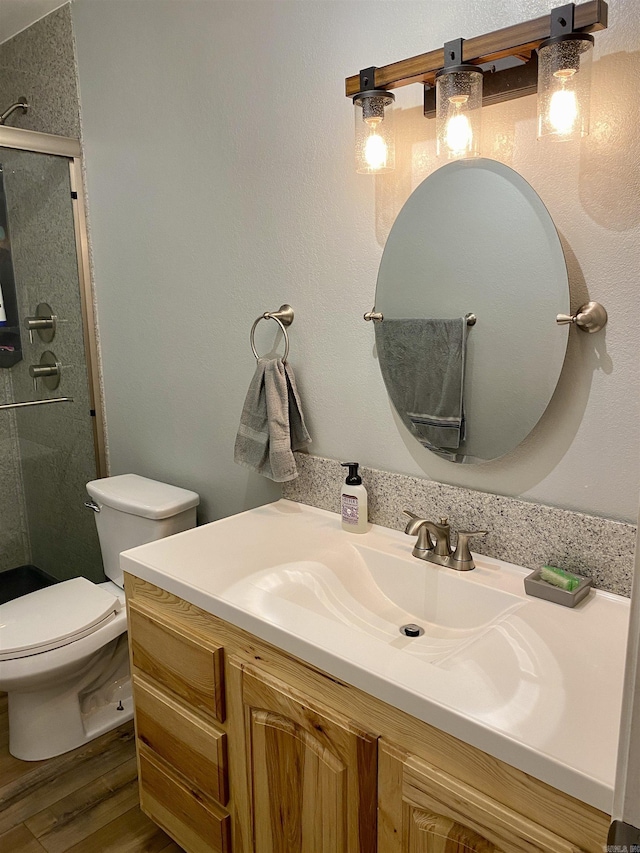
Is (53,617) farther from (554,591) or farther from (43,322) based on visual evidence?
(554,591)

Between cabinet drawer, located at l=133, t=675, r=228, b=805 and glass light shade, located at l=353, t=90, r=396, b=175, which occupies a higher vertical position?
glass light shade, located at l=353, t=90, r=396, b=175

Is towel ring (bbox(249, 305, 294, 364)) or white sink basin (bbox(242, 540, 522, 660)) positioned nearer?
white sink basin (bbox(242, 540, 522, 660))

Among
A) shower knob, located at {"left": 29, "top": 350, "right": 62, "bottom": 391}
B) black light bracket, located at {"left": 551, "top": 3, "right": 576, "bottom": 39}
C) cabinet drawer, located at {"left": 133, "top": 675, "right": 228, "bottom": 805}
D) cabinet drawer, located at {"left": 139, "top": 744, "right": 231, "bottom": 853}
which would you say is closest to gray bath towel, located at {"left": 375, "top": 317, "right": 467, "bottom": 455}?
black light bracket, located at {"left": 551, "top": 3, "right": 576, "bottom": 39}

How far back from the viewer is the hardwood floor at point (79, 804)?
1741 millimetres

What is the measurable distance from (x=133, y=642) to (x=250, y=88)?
1423 mm

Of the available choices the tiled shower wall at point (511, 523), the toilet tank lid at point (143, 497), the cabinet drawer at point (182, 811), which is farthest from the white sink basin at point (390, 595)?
the toilet tank lid at point (143, 497)

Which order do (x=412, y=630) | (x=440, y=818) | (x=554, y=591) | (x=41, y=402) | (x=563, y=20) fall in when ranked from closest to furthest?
(x=440, y=818), (x=563, y=20), (x=554, y=591), (x=412, y=630), (x=41, y=402)

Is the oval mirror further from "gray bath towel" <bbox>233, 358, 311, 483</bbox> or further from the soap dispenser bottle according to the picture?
"gray bath towel" <bbox>233, 358, 311, 483</bbox>

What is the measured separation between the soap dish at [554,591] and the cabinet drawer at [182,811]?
78 centimetres

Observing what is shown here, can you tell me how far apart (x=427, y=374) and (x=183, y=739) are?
0.95m

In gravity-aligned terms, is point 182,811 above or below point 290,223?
below

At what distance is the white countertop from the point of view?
2.93ft

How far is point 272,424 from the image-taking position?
1.74 metres

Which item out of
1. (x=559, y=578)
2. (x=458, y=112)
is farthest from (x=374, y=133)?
(x=559, y=578)
